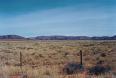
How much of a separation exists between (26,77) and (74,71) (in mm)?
5857

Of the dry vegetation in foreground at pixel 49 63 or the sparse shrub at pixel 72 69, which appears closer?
the dry vegetation in foreground at pixel 49 63

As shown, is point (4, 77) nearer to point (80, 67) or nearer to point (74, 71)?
point (74, 71)

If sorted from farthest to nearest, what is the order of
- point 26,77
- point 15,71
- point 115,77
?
point 15,71, point 26,77, point 115,77

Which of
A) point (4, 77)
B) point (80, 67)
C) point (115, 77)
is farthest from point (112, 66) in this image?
point (4, 77)

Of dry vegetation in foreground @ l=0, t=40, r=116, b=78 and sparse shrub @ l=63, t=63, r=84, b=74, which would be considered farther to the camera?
sparse shrub @ l=63, t=63, r=84, b=74

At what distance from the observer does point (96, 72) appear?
2155 cm

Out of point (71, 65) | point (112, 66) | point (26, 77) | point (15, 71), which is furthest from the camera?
point (71, 65)

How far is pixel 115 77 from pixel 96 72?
6.41 metres

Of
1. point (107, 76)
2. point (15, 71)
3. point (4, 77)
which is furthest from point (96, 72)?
point (4, 77)

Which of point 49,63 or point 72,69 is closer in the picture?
point 72,69

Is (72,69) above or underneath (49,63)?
above

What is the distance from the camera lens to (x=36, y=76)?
1738 cm

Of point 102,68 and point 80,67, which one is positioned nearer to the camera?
point 102,68

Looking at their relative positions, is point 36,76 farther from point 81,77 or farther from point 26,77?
point 81,77
